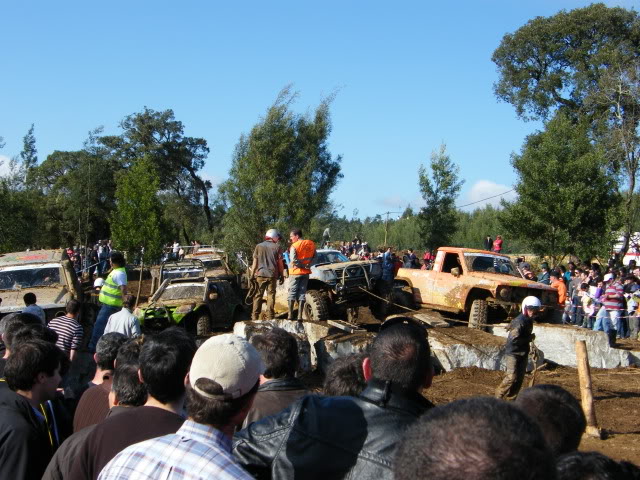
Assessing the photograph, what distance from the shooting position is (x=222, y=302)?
16094 millimetres

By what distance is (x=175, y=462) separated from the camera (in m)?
2.11

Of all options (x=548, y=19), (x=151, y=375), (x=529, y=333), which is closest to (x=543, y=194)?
(x=529, y=333)

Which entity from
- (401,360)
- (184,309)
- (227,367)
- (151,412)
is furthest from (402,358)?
(184,309)

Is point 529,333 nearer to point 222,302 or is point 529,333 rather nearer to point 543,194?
point 222,302

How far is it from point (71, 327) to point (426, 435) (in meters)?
6.92

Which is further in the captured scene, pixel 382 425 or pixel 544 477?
pixel 382 425

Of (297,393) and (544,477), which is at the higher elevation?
(544,477)

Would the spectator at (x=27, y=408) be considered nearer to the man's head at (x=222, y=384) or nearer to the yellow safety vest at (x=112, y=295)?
the man's head at (x=222, y=384)

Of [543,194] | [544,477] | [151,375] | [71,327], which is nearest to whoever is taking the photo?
[544,477]

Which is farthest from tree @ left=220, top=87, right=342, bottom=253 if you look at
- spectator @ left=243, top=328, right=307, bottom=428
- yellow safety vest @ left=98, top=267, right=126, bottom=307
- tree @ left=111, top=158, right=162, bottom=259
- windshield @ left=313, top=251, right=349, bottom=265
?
spectator @ left=243, top=328, right=307, bottom=428

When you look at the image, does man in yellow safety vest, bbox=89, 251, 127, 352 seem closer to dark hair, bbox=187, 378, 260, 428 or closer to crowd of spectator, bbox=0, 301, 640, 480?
crowd of spectator, bbox=0, 301, 640, 480

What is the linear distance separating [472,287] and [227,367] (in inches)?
530

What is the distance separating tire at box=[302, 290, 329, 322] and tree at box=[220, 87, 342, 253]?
16.7 meters

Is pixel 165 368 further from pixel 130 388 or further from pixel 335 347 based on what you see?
pixel 335 347
